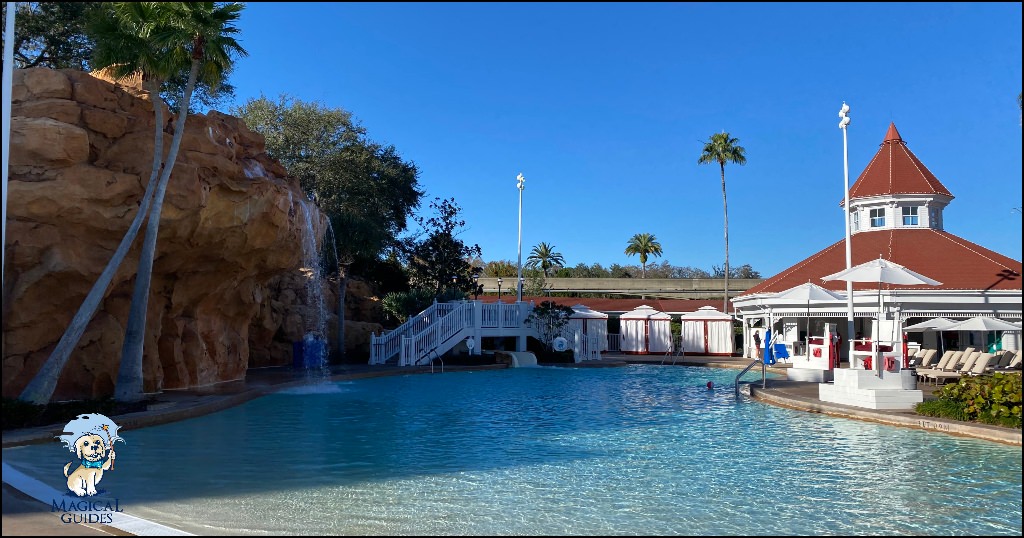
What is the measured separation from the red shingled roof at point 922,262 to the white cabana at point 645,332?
454cm

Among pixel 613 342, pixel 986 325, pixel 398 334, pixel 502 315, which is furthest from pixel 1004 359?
pixel 613 342

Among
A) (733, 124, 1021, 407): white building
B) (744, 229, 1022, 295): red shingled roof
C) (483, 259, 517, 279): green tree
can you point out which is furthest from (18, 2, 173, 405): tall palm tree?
(483, 259, 517, 279): green tree

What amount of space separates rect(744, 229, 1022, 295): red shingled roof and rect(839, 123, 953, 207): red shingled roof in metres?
1.84

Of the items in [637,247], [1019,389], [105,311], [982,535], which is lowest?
[982,535]

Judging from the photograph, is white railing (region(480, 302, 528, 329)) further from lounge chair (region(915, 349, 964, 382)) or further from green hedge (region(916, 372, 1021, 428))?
green hedge (region(916, 372, 1021, 428))

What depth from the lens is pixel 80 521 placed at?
5.51 metres

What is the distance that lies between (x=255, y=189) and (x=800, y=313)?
2110 centimetres

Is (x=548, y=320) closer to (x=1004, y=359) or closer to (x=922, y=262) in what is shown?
(x=922, y=262)

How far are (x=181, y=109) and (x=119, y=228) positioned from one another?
256 centimetres

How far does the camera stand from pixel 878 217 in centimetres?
3089

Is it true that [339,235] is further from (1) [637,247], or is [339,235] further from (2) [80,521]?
(1) [637,247]

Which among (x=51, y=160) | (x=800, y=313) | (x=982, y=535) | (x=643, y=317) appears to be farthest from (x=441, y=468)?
(x=643, y=317)

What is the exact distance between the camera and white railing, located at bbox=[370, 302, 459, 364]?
80.3 feet

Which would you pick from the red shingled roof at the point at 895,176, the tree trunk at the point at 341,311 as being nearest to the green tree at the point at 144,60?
the tree trunk at the point at 341,311
